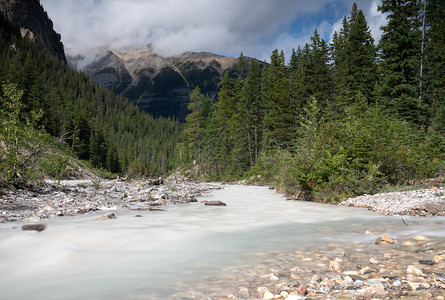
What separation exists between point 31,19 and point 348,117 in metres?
189

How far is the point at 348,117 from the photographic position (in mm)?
13750

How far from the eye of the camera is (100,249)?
5445mm

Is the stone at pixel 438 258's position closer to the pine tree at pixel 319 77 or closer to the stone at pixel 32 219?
the stone at pixel 32 219

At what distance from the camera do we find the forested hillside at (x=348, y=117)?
1296 cm

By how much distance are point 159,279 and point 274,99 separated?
1395 inches

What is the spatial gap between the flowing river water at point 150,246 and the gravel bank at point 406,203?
0.78 metres

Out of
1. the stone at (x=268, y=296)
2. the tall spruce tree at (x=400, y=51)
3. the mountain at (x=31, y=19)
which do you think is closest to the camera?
the stone at (x=268, y=296)

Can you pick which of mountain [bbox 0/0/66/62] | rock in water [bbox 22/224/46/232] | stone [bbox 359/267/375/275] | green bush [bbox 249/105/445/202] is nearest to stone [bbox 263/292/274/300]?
stone [bbox 359/267/375/275]

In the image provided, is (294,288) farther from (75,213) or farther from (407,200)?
(407,200)

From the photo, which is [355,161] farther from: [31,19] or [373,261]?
[31,19]

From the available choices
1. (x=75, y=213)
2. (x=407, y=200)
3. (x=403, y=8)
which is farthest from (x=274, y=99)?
(x=75, y=213)

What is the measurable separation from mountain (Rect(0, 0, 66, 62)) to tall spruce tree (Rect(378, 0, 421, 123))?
164417mm

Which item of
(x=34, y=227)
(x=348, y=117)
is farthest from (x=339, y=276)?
(x=348, y=117)

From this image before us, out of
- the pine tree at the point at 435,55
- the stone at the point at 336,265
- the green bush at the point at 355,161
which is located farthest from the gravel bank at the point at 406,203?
the pine tree at the point at 435,55
